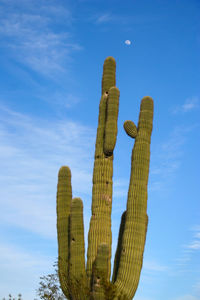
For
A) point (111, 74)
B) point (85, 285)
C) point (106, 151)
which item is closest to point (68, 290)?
point (85, 285)

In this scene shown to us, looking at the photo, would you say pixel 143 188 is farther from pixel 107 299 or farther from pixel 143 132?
pixel 107 299

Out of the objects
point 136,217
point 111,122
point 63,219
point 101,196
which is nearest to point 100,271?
point 136,217

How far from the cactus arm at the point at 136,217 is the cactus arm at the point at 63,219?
183 centimetres

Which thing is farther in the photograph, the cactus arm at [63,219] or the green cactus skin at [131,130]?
the green cactus skin at [131,130]

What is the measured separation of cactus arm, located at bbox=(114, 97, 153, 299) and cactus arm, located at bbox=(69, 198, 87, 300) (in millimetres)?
1146

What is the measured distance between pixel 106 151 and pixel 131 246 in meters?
3.14

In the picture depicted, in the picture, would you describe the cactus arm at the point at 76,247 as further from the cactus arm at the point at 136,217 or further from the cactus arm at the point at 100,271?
the cactus arm at the point at 136,217

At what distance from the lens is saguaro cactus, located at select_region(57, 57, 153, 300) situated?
47.9 ft

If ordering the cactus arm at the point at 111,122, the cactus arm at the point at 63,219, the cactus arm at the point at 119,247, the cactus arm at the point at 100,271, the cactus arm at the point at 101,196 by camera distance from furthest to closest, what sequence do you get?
the cactus arm at the point at 111,122 < the cactus arm at the point at 119,247 < the cactus arm at the point at 63,219 < the cactus arm at the point at 101,196 < the cactus arm at the point at 100,271

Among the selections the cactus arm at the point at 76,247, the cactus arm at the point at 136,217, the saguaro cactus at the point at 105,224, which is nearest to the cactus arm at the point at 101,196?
the saguaro cactus at the point at 105,224

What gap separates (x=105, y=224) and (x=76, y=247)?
116 cm

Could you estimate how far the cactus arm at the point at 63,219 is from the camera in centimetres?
1572

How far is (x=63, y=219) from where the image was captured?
15.8 metres

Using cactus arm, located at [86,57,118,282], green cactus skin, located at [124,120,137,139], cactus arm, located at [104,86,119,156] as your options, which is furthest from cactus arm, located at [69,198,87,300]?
green cactus skin, located at [124,120,137,139]
